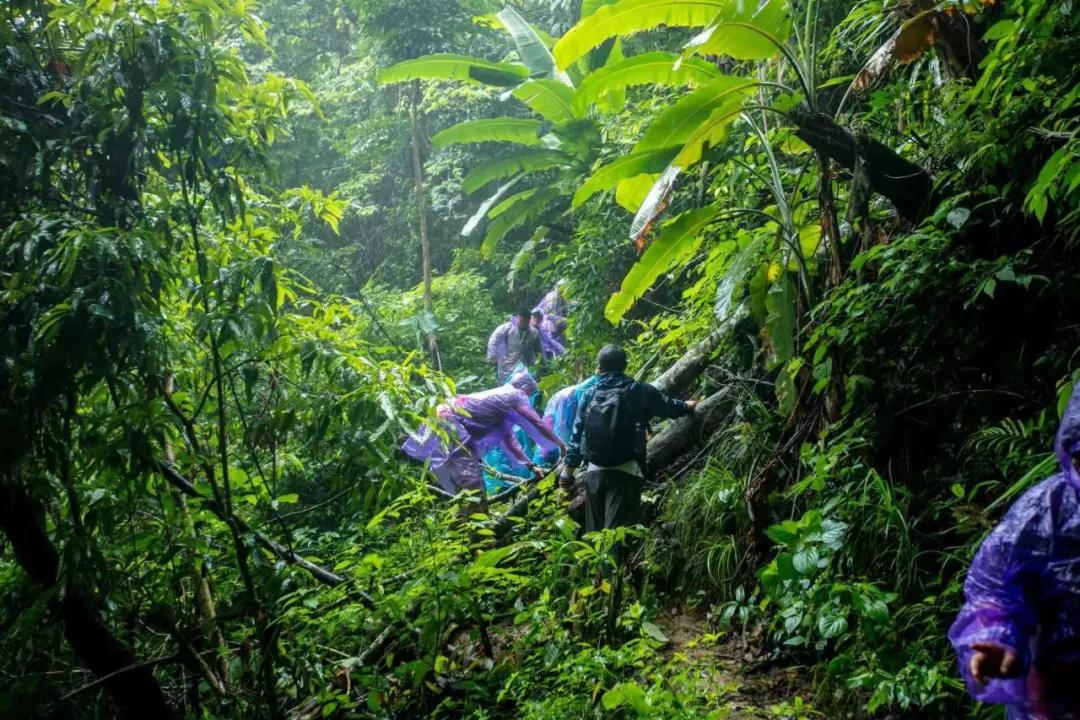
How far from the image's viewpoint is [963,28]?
15.6 feet

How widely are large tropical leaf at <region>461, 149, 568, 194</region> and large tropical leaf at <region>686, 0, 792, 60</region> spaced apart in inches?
222

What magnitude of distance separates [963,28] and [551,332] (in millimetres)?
7202

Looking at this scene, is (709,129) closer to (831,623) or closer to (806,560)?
(806,560)

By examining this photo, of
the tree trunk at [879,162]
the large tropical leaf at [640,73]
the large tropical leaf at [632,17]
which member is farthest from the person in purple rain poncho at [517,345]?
the tree trunk at [879,162]

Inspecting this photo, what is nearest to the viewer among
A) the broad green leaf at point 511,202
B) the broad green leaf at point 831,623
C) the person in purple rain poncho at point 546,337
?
the broad green leaf at point 831,623

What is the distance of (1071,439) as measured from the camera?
184 centimetres

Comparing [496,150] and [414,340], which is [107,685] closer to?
[414,340]

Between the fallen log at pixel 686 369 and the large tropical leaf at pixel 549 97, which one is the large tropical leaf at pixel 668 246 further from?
the large tropical leaf at pixel 549 97

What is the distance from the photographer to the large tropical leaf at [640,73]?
5.57 m

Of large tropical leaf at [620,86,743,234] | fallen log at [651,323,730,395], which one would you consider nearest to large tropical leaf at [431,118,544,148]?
fallen log at [651,323,730,395]

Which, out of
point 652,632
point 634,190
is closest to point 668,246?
point 634,190

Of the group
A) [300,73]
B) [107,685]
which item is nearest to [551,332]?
[107,685]

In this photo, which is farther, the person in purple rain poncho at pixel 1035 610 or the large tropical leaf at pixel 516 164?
the large tropical leaf at pixel 516 164

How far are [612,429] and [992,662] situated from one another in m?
3.55
